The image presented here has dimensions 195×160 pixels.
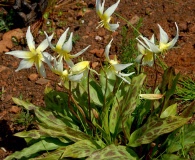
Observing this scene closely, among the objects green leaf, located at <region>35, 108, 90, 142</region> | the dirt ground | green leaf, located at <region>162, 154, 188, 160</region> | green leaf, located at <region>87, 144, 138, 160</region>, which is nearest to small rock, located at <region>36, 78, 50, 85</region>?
the dirt ground

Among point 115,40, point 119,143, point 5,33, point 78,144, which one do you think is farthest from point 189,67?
point 5,33

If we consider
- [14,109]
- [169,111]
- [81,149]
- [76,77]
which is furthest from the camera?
[14,109]

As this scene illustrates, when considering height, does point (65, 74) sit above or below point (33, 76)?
above

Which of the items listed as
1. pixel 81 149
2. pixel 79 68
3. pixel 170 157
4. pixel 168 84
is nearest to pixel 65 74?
pixel 79 68

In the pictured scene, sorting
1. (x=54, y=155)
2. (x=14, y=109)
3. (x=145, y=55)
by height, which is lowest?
(x=14, y=109)

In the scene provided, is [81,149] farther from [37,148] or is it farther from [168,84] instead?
[168,84]

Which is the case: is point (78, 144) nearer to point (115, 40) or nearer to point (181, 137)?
point (181, 137)

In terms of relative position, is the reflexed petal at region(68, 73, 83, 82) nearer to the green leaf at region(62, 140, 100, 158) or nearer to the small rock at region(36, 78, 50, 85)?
the green leaf at region(62, 140, 100, 158)
